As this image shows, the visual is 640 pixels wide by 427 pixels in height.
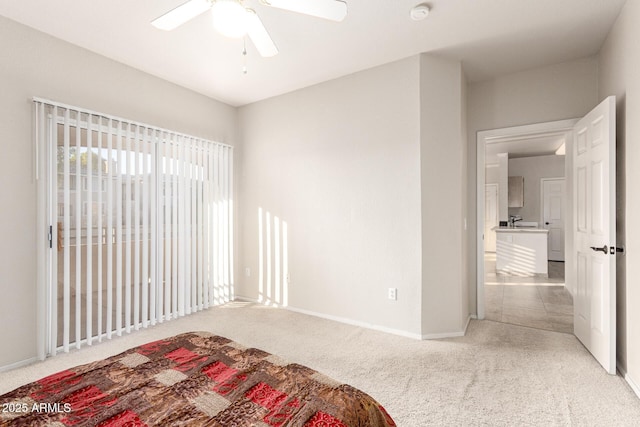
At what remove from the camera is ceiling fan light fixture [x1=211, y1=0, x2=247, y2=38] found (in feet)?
4.97

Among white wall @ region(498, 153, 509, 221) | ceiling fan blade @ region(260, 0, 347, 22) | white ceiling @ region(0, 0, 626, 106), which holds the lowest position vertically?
white wall @ region(498, 153, 509, 221)

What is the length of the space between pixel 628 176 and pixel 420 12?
1977 millimetres

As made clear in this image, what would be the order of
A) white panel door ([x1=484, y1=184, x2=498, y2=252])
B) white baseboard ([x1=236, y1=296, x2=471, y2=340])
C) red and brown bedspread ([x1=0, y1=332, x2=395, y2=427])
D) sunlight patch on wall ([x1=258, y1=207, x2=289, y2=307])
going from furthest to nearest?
white panel door ([x1=484, y1=184, x2=498, y2=252]), sunlight patch on wall ([x1=258, y1=207, x2=289, y2=307]), white baseboard ([x1=236, y1=296, x2=471, y2=340]), red and brown bedspread ([x1=0, y1=332, x2=395, y2=427])

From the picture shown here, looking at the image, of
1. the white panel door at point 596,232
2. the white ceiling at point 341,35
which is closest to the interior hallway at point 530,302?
the white panel door at point 596,232

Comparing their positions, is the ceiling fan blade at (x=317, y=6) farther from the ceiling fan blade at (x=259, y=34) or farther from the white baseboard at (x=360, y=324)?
the white baseboard at (x=360, y=324)

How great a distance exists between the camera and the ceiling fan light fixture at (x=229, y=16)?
1.52 m

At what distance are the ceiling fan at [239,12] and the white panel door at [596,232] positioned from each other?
229 centimetres

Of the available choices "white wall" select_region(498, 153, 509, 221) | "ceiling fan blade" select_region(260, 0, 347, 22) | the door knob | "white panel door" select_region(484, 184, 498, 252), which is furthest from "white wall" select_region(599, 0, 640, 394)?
"white panel door" select_region(484, 184, 498, 252)

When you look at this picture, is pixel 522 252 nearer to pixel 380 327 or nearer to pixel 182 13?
pixel 380 327

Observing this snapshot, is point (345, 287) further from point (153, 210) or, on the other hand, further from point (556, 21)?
point (556, 21)

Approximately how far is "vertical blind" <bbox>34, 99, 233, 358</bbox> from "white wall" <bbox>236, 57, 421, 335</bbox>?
0.68 m

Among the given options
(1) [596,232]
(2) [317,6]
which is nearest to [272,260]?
(2) [317,6]

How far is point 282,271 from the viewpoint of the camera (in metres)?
4.30

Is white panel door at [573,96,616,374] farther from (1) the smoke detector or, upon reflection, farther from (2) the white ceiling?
(1) the smoke detector
